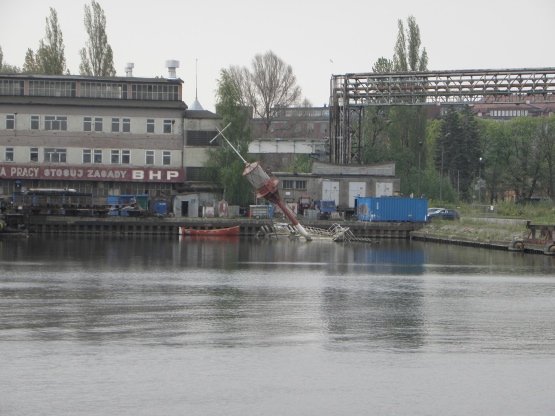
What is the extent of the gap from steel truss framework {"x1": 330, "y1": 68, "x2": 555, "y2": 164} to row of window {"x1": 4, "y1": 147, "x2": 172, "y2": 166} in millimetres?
16958

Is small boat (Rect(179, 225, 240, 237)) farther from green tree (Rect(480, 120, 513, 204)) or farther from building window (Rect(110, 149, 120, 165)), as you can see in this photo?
green tree (Rect(480, 120, 513, 204))

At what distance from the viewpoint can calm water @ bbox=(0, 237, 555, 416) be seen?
23844 mm

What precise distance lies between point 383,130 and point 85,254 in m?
60.6

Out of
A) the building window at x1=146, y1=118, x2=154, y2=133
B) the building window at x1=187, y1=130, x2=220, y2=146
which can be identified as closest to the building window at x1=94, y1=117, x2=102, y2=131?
the building window at x1=146, y1=118, x2=154, y2=133

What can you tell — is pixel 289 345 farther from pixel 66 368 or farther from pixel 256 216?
pixel 256 216

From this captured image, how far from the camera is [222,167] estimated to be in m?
108

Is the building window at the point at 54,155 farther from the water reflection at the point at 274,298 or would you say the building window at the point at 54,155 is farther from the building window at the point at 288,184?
the water reflection at the point at 274,298

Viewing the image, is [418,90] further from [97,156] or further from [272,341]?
[272,341]

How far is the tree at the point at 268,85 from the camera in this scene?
149 metres

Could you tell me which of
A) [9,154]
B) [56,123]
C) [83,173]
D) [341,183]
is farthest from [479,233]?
[9,154]

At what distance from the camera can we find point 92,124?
10731cm

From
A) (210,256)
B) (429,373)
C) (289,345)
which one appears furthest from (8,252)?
(429,373)

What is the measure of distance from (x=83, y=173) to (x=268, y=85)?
49.0m

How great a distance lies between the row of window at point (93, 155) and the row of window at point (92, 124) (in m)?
1.95
